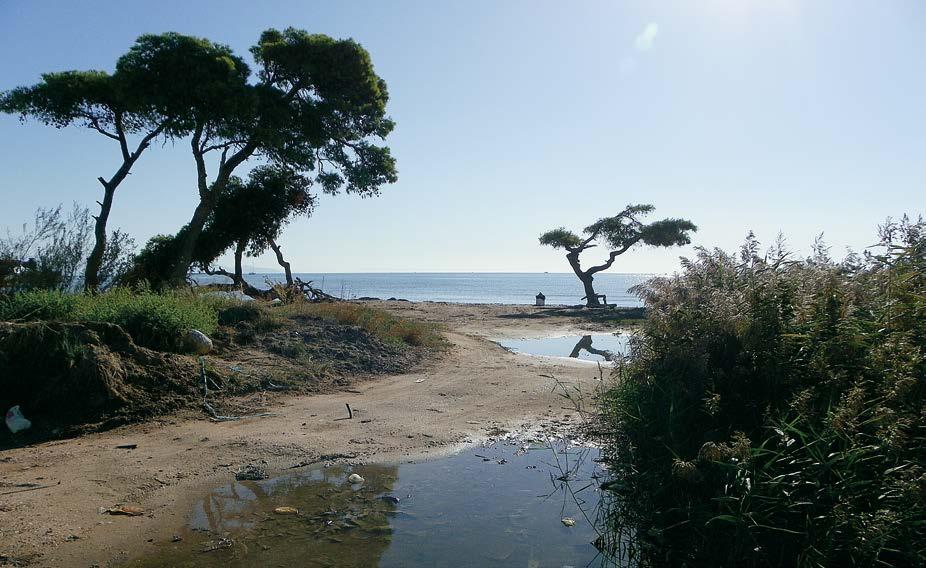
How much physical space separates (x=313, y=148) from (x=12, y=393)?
45.5 feet

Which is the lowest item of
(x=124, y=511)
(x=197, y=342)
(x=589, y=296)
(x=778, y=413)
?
(x=124, y=511)

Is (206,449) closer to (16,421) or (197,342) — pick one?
(16,421)

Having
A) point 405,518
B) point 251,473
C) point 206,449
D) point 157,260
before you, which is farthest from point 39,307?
point 157,260

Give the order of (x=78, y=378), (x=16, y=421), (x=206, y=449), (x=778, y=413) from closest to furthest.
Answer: (x=778, y=413) < (x=206, y=449) < (x=16, y=421) < (x=78, y=378)

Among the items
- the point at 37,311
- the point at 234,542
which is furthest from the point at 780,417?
the point at 37,311

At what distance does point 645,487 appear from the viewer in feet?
15.2

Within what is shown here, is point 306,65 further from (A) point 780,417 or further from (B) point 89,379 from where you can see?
(A) point 780,417

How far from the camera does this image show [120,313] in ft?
29.9

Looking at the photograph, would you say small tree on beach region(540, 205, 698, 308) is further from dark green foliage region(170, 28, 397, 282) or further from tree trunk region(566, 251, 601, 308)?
dark green foliage region(170, 28, 397, 282)

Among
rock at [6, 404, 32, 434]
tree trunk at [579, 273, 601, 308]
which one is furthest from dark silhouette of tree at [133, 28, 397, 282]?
tree trunk at [579, 273, 601, 308]

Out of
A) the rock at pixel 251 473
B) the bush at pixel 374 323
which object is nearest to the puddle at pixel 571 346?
the bush at pixel 374 323

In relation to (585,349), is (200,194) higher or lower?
higher

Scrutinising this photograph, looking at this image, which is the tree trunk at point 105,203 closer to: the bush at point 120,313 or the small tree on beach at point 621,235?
the bush at point 120,313

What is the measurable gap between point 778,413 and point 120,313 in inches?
346
